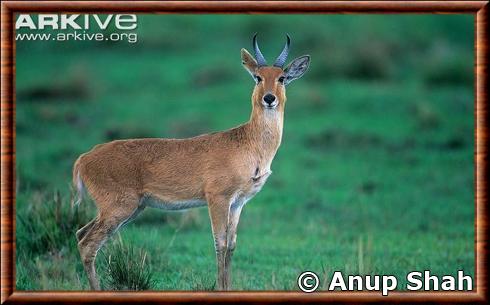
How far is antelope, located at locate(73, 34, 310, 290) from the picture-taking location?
9859 mm

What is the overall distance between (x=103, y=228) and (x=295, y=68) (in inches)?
98.1

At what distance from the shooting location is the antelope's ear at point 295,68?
10008mm

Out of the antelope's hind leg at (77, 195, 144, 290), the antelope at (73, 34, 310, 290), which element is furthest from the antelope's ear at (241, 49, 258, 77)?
the antelope's hind leg at (77, 195, 144, 290)

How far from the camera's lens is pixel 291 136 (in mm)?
19750

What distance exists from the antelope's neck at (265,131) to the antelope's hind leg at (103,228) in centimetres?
137

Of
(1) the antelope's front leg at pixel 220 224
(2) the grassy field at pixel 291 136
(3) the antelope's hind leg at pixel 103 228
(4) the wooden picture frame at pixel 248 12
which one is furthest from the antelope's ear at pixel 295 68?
(2) the grassy field at pixel 291 136

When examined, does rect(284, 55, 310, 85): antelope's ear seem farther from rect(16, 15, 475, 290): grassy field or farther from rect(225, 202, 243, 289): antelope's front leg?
rect(16, 15, 475, 290): grassy field

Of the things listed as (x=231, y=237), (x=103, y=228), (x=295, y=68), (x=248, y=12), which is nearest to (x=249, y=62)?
(x=295, y=68)

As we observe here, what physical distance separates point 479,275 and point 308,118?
1162cm

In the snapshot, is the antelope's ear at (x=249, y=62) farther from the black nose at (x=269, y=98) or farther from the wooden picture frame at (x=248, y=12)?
the wooden picture frame at (x=248, y=12)

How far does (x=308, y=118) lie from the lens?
21.0m

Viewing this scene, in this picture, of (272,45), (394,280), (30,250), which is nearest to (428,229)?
(394,280)

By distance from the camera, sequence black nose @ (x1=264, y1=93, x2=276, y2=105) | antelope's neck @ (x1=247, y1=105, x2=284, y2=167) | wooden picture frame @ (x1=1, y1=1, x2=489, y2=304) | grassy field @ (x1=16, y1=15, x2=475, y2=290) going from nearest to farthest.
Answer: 1. wooden picture frame @ (x1=1, y1=1, x2=489, y2=304)
2. black nose @ (x1=264, y1=93, x2=276, y2=105)
3. antelope's neck @ (x1=247, y1=105, x2=284, y2=167)
4. grassy field @ (x1=16, y1=15, x2=475, y2=290)

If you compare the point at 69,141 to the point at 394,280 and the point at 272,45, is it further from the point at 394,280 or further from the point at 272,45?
the point at 394,280
